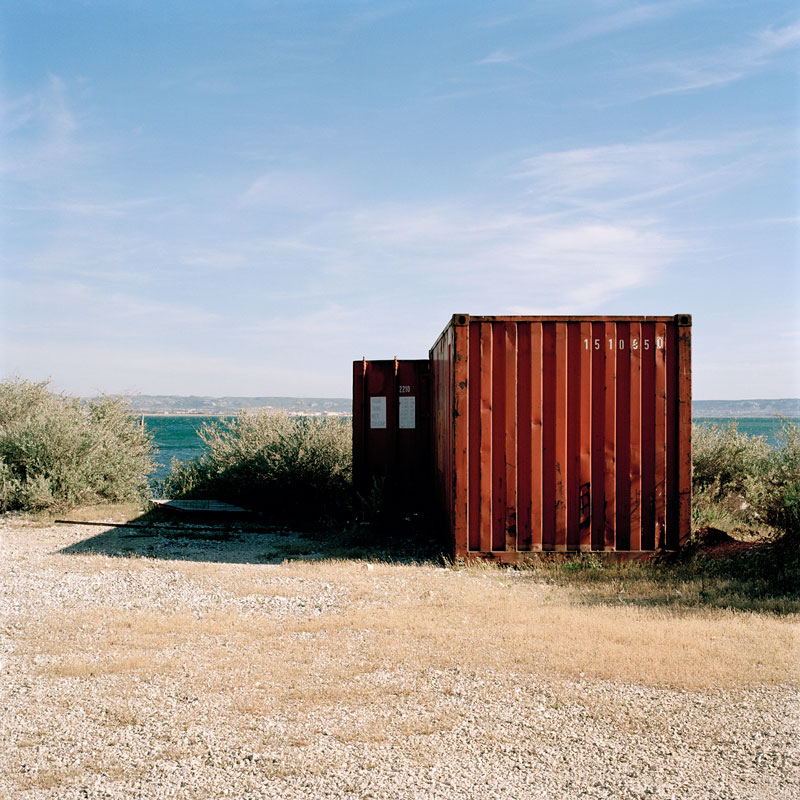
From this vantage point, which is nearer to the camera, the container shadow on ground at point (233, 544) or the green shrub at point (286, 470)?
the container shadow on ground at point (233, 544)

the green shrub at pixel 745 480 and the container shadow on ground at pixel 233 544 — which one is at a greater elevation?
the green shrub at pixel 745 480

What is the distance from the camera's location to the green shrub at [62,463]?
41.4ft

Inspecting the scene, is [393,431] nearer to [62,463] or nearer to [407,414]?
[407,414]

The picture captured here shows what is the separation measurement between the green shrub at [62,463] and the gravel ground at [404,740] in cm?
771

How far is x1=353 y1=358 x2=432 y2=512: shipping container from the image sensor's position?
1143 cm

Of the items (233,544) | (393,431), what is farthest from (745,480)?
(233,544)

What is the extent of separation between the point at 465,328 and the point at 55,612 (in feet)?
16.7

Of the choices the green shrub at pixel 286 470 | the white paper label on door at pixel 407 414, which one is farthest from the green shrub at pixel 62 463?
the white paper label on door at pixel 407 414

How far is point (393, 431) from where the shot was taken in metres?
11.4

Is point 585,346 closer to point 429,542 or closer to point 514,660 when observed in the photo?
point 429,542

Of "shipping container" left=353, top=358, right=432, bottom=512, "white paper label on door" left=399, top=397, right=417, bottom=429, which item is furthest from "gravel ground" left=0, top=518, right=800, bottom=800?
"white paper label on door" left=399, top=397, right=417, bottom=429

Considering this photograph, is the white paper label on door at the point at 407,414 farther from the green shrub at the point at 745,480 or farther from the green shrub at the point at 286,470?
the green shrub at the point at 745,480

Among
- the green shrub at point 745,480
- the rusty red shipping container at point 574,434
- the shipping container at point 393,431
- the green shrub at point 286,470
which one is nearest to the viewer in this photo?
the rusty red shipping container at point 574,434

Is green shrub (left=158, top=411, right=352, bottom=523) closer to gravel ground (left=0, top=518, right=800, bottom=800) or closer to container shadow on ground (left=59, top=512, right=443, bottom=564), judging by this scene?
container shadow on ground (left=59, top=512, right=443, bottom=564)
